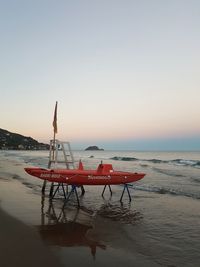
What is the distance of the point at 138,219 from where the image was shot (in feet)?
39.2

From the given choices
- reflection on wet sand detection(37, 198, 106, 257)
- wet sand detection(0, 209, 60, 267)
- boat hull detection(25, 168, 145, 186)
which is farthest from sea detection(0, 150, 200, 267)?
boat hull detection(25, 168, 145, 186)

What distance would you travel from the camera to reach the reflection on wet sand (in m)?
8.42

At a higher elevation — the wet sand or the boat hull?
the boat hull

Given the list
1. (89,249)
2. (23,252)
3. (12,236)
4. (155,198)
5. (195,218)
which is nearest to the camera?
(23,252)

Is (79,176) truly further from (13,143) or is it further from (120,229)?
(13,143)

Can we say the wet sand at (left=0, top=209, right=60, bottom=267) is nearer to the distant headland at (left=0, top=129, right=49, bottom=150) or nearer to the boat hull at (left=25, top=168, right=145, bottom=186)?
the boat hull at (left=25, top=168, right=145, bottom=186)

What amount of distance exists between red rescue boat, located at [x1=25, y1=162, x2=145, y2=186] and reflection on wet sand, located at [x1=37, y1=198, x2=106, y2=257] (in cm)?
113

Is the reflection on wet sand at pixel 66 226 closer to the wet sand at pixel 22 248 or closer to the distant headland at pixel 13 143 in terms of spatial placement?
the wet sand at pixel 22 248

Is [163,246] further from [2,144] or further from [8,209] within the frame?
[2,144]

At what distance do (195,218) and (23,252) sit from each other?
23.2 feet

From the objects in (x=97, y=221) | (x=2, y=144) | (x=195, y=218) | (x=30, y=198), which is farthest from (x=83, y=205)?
(x=2, y=144)

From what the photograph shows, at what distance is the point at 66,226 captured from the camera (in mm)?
10312

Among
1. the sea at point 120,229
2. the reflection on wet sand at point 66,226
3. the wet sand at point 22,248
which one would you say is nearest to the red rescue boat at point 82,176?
the sea at point 120,229

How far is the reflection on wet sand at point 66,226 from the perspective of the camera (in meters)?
8.42
